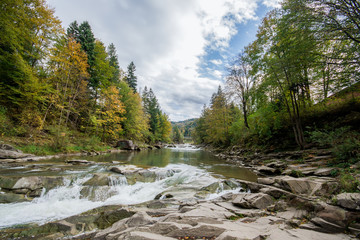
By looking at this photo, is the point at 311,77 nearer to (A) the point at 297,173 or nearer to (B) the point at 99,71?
(A) the point at 297,173

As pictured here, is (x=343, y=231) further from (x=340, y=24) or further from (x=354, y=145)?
(x=340, y=24)

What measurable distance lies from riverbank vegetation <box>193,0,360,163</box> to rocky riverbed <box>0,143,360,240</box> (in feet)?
9.05

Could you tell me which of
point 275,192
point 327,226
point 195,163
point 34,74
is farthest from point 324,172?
point 34,74

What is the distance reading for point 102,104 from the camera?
22.3 meters

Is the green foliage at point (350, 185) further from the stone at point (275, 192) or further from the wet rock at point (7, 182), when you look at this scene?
the wet rock at point (7, 182)

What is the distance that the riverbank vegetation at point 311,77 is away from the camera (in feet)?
23.0

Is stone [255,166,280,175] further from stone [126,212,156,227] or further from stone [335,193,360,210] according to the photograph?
stone [126,212,156,227]

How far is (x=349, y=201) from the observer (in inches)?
139

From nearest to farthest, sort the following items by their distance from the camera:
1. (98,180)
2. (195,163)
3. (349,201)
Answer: (349,201)
(98,180)
(195,163)

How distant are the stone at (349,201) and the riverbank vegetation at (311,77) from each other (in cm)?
381

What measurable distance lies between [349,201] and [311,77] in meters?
10.1

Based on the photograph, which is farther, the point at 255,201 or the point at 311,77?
the point at 311,77

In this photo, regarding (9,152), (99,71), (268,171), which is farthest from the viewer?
(99,71)

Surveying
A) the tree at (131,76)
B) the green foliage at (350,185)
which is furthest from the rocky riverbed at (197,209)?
the tree at (131,76)
